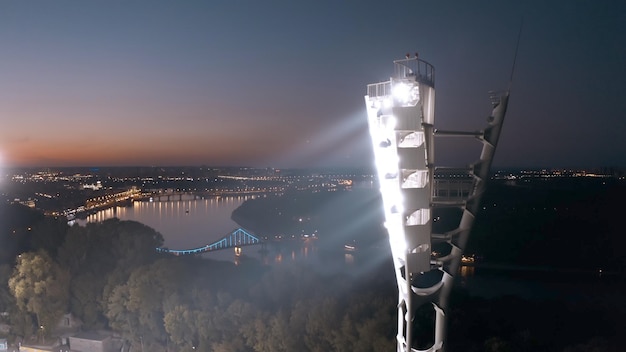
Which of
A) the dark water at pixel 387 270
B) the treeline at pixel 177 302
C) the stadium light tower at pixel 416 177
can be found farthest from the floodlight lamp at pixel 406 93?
the dark water at pixel 387 270

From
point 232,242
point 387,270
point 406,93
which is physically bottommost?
point 232,242

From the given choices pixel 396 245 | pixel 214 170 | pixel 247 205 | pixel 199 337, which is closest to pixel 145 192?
pixel 247 205

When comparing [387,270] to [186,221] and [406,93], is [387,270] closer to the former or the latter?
[406,93]

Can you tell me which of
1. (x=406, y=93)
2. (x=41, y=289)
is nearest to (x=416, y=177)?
(x=406, y=93)

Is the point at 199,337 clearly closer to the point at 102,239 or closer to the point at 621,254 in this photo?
the point at 102,239

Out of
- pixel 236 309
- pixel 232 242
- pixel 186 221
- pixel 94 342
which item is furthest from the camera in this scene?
pixel 186 221

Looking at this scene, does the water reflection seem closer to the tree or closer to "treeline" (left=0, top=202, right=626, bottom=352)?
"treeline" (left=0, top=202, right=626, bottom=352)
